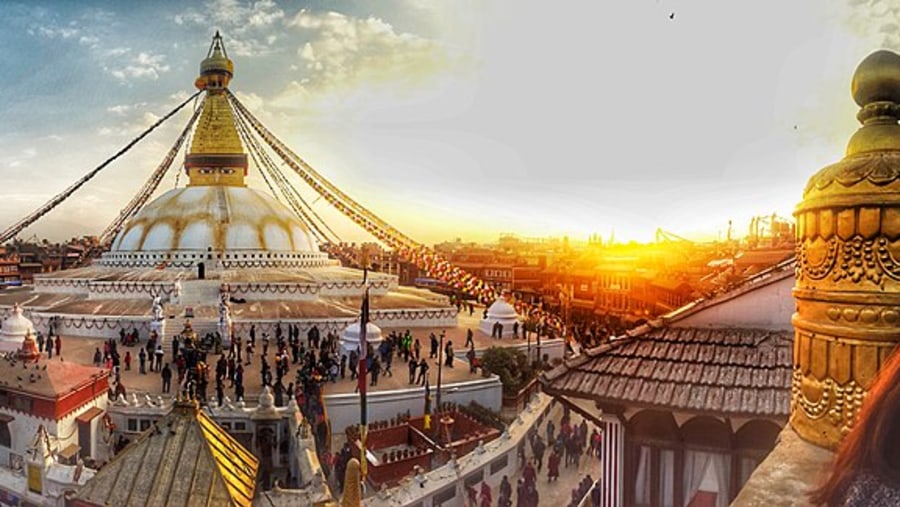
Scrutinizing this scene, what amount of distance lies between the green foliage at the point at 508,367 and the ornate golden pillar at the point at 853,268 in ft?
38.5

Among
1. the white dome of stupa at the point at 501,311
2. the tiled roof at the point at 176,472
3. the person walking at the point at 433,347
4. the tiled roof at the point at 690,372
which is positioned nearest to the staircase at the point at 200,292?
the person walking at the point at 433,347

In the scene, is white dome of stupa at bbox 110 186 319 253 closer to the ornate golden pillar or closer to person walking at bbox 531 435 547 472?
person walking at bbox 531 435 547 472

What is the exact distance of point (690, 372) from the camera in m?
3.50

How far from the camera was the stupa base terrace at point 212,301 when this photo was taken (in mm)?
16781

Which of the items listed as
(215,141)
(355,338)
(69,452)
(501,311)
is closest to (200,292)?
(355,338)

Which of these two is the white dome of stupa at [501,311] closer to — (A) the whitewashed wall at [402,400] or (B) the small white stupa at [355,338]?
(B) the small white stupa at [355,338]

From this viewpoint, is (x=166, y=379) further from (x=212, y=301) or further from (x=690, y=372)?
(x=690, y=372)

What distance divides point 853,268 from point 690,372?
196cm

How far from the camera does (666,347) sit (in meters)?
3.72

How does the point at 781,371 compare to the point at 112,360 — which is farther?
the point at 112,360

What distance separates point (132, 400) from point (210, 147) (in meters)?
21.6

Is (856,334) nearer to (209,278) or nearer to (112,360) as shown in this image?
(112,360)

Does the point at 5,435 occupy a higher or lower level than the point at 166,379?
lower

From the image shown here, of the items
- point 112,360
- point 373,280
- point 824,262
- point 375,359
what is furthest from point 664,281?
point 824,262
